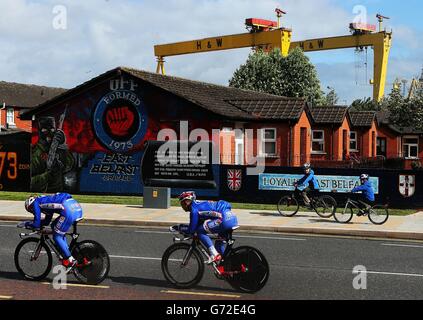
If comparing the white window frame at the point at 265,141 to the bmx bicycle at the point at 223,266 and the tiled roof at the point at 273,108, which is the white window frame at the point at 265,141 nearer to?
the tiled roof at the point at 273,108

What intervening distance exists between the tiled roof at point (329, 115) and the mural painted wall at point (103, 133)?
1277 centimetres

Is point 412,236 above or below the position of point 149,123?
below

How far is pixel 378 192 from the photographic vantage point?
2267 cm

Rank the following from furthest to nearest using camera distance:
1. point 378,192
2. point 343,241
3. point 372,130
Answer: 1. point 372,130
2. point 378,192
3. point 343,241

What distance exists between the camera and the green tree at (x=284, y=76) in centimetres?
5997

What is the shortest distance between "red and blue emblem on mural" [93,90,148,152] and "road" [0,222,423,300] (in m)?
12.2

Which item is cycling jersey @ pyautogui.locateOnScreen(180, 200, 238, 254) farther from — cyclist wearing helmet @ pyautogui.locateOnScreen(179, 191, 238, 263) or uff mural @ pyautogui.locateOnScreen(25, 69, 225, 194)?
A: uff mural @ pyautogui.locateOnScreen(25, 69, 225, 194)

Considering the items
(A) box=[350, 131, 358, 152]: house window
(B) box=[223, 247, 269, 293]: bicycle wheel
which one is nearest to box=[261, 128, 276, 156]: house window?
(A) box=[350, 131, 358, 152]: house window

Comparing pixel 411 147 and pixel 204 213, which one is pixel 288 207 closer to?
pixel 204 213

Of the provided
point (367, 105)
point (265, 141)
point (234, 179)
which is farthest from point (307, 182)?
point (367, 105)

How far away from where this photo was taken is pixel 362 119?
44.3 m
